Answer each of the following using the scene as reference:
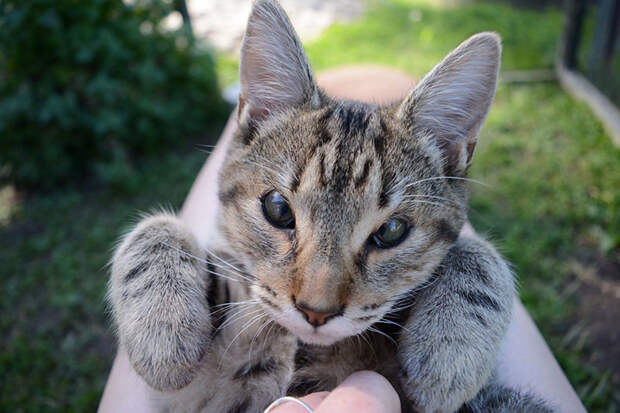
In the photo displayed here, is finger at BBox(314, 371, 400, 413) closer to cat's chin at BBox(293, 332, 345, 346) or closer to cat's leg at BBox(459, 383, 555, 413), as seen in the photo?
cat's chin at BBox(293, 332, 345, 346)

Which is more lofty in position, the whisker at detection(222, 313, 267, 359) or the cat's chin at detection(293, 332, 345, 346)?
the cat's chin at detection(293, 332, 345, 346)

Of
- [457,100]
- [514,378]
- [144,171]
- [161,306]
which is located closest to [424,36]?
[144,171]

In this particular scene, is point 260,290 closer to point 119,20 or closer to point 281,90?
point 281,90

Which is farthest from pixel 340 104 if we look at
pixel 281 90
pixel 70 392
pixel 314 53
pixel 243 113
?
pixel 314 53

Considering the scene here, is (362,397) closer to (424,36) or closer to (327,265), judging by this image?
(327,265)

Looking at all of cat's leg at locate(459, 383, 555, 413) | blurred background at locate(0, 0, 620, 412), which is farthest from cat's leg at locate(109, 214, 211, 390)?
blurred background at locate(0, 0, 620, 412)

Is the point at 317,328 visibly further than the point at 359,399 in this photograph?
Yes
